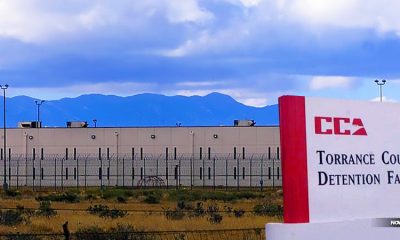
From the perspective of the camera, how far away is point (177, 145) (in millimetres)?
89812

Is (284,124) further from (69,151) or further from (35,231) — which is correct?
(69,151)

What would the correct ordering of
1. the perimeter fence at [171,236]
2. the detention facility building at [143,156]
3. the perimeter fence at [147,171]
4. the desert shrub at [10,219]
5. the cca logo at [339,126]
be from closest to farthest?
the cca logo at [339,126]
the perimeter fence at [171,236]
the desert shrub at [10,219]
the perimeter fence at [147,171]
the detention facility building at [143,156]

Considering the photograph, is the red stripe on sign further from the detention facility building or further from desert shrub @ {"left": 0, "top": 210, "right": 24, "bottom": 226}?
the detention facility building

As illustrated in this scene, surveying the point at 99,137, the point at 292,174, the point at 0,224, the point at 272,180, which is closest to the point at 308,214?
the point at 292,174

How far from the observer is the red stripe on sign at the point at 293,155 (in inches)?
360

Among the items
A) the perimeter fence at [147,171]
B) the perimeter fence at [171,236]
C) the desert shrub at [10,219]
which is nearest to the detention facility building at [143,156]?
the perimeter fence at [147,171]

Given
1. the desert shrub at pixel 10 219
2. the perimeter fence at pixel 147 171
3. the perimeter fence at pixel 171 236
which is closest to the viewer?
the perimeter fence at pixel 171 236

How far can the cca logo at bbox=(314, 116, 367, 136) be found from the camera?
371 inches

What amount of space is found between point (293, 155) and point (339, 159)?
0.71 meters

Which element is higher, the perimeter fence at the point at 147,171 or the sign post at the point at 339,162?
the perimeter fence at the point at 147,171

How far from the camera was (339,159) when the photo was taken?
9.58 m

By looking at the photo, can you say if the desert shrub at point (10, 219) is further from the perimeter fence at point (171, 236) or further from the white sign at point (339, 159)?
the white sign at point (339, 159)

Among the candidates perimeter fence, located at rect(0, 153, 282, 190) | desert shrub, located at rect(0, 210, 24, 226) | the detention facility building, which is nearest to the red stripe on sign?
desert shrub, located at rect(0, 210, 24, 226)

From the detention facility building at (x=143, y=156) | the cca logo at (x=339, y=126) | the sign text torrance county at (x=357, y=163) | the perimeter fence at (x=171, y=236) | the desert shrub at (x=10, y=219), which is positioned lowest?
the perimeter fence at (x=171, y=236)
